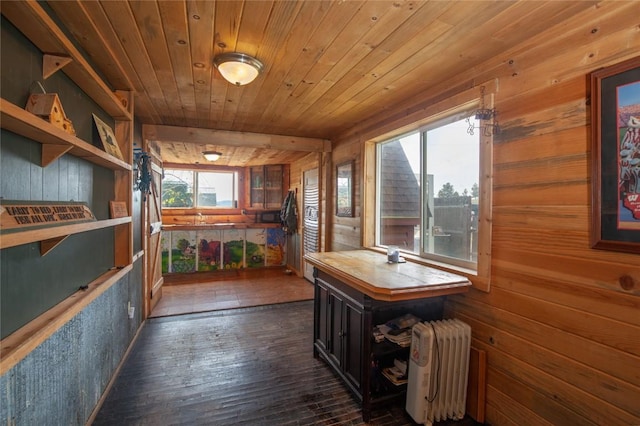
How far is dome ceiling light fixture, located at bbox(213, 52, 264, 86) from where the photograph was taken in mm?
1857

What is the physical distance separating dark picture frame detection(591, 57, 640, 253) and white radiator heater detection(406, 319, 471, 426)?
912 millimetres

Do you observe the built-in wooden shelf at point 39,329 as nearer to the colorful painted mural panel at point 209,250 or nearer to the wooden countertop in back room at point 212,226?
the wooden countertop in back room at point 212,226

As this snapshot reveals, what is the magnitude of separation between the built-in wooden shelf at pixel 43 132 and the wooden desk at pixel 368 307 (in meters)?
1.65

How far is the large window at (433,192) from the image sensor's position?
211cm

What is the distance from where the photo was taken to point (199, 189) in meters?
6.58

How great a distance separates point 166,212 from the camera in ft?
20.3

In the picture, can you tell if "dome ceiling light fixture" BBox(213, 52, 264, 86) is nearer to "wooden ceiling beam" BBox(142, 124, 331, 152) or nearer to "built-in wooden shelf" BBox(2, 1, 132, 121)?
"built-in wooden shelf" BBox(2, 1, 132, 121)

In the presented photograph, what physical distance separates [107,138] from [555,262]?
2794mm

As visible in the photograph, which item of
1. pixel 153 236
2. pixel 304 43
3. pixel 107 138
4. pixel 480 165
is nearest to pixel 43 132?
pixel 107 138

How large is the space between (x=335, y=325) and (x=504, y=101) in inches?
75.4

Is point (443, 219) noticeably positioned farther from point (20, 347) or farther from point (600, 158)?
point (20, 347)

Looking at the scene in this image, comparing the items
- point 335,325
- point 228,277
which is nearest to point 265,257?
point 228,277

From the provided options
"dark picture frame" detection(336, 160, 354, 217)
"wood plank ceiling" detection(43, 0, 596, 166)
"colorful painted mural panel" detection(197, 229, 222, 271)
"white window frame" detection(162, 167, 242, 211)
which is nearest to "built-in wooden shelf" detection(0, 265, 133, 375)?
"wood plank ceiling" detection(43, 0, 596, 166)

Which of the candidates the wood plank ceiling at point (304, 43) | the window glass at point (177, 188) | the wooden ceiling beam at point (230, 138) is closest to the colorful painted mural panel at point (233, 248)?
the window glass at point (177, 188)
